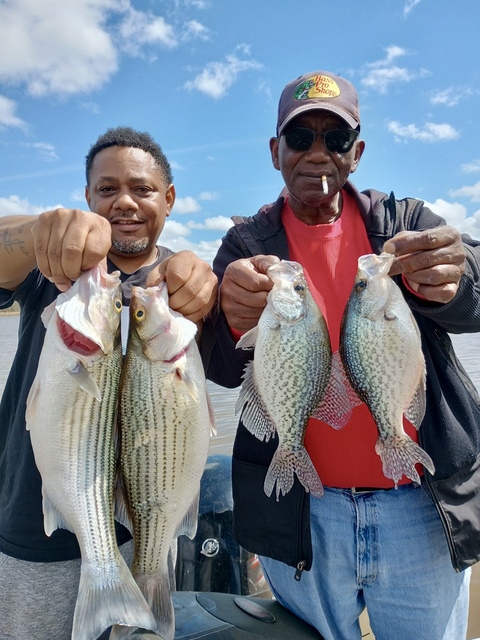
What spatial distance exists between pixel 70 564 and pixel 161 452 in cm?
97

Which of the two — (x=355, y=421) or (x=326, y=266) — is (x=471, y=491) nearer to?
(x=355, y=421)

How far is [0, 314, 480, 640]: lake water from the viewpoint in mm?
4451

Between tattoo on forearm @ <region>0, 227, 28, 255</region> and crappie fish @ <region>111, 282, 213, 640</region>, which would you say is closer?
crappie fish @ <region>111, 282, 213, 640</region>

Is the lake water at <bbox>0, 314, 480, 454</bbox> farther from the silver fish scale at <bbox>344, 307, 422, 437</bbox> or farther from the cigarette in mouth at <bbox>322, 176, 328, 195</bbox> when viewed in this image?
the cigarette in mouth at <bbox>322, 176, 328, 195</bbox>

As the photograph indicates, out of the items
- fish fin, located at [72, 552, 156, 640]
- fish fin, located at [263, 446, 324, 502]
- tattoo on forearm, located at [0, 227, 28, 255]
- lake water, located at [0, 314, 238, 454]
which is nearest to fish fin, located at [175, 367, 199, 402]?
fish fin, located at [263, 446, 324, 502]

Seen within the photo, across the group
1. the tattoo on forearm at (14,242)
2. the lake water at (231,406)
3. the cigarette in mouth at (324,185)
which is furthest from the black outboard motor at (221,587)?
the cigarette in mouth at (324,185)

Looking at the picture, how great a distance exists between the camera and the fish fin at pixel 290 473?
89.0 inches

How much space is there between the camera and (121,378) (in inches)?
93.2

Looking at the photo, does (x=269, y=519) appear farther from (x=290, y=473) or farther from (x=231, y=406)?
(x=231, y=406)

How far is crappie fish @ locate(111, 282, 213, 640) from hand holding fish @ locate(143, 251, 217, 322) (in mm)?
56

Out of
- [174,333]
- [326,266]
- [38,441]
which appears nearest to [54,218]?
[174,333]

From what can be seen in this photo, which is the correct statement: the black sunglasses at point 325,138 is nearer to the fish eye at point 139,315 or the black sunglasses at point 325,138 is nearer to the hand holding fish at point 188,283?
the hand holding fish at point 188,283

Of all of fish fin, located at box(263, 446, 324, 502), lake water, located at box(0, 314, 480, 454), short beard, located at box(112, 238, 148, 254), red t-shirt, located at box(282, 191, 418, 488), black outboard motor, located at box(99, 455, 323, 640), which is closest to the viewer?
fish fin, located at box(263, 446, 324, 502)

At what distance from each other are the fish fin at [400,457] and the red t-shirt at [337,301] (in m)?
0.42
